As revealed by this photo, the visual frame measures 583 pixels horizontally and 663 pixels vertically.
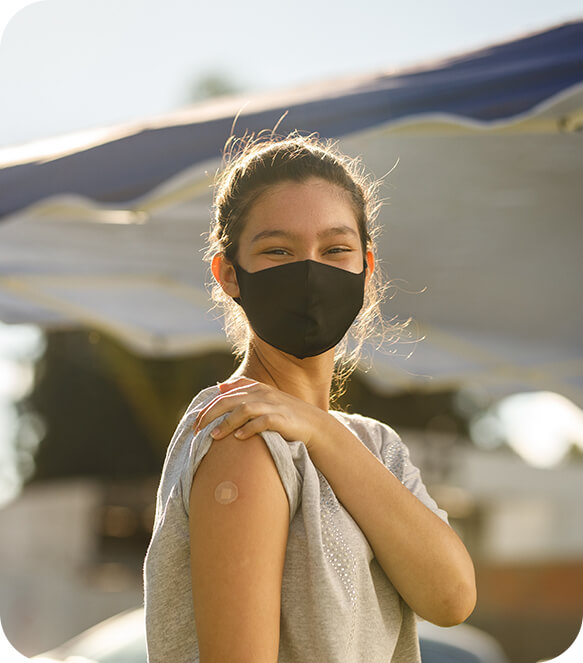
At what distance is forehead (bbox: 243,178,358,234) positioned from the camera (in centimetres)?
146

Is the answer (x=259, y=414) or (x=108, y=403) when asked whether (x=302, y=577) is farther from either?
(x=108, y=403)

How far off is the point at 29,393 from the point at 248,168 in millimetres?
12604

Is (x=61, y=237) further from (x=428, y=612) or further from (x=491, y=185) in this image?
(x=428, y=612)

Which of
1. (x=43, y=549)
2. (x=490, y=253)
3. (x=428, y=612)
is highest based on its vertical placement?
(x=490, y=253)

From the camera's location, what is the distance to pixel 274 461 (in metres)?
1.25

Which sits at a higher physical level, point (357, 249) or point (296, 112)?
point (296, 112)

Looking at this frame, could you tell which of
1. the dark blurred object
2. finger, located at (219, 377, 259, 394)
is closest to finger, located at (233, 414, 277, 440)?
finger, located at (219, 377, 259, 394)

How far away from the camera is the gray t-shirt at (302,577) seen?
4.12 feet

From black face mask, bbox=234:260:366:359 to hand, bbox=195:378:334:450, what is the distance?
0.19 meters

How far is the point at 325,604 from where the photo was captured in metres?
1.25

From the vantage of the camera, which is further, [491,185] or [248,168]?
[491,185]

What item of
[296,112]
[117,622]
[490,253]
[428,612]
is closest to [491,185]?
[490,253]

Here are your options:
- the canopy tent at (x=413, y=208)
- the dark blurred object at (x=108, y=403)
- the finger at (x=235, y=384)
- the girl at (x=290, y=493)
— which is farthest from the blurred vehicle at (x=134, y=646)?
the dark blurred object at (x=108, y=403)

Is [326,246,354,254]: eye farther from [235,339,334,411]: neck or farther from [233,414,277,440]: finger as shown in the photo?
[233,414,277,440]: finger
